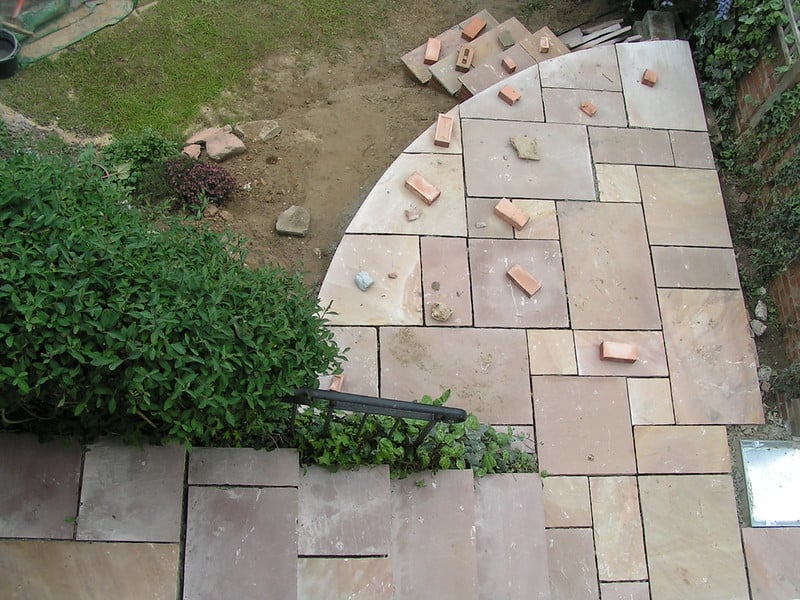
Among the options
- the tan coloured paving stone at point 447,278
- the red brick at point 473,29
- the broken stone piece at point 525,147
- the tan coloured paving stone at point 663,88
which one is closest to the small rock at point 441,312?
the tan coloured paving stone at point 447,278

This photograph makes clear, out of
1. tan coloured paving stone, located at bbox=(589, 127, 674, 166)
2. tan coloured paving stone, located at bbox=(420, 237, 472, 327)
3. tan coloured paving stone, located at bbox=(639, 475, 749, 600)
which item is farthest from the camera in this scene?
tan coloured paving stone, located at bbox=(589, 127, 674, 166)

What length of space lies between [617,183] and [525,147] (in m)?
0.70

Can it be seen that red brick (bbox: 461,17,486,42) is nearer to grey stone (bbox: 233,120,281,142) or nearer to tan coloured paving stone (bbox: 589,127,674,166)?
tan coloured paving stone (bbox: 589,127,674,166)

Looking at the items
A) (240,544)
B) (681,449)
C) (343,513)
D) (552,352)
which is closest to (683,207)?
(552,352)

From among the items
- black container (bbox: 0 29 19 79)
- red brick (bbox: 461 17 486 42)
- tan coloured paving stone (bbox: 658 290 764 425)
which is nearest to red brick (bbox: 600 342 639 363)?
tan coloured paving stone (bbox: 658 290 764 425)

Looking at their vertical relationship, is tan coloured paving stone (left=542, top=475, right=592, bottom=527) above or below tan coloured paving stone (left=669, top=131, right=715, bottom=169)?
below

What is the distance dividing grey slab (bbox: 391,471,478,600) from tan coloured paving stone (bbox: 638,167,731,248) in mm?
2448

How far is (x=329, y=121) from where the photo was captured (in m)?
5.53

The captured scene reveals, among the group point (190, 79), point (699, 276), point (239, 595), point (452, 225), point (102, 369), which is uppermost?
point (190, 79)

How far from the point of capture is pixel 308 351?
292 cm

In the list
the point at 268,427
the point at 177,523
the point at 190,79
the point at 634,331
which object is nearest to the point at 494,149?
the point at 634,331

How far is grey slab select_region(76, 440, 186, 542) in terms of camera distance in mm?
2975

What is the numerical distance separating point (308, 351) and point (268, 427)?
17.8 inches

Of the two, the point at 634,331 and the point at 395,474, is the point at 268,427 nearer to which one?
the point at 395,474
